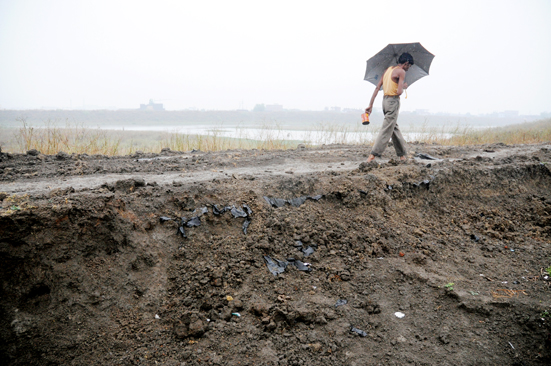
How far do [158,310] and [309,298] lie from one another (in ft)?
4.20

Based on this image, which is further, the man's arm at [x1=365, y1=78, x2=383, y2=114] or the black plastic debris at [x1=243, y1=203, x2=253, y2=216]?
the man's arm at [x1=365, y1=78, x2=383, y2=114]

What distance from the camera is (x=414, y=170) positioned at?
193 inches

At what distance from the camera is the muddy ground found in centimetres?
236

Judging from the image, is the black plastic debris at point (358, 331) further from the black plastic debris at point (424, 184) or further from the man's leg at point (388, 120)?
the man's leg at point (388, 120)

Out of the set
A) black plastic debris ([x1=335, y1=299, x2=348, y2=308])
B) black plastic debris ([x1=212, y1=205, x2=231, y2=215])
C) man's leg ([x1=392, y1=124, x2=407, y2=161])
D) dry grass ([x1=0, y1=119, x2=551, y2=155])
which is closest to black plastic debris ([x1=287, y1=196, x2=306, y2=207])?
black plastic debris ([x1=212, y1=205, x2=231, y2=215])

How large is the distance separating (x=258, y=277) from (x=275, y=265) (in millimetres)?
223

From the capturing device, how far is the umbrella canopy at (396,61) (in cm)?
573

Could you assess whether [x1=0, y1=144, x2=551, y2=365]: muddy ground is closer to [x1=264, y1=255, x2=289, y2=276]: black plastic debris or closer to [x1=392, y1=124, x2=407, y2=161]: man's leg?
[x1=264, y1=255, x2=289, y2=276]: black plastic debris

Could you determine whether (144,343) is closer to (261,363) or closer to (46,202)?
(261,363)

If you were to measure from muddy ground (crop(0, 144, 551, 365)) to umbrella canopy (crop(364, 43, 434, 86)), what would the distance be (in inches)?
106

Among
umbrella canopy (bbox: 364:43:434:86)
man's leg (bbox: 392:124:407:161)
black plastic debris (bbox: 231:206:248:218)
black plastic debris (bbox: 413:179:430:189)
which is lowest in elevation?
black plastic debris (bbox: 231:206:248:218)

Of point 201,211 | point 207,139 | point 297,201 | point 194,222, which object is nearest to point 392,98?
point 297,201

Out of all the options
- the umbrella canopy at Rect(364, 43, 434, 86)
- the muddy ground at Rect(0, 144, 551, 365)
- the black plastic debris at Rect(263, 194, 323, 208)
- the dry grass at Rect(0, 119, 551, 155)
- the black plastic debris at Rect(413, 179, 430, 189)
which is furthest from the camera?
the dry grass at Rect(0, 119, 551, 155)

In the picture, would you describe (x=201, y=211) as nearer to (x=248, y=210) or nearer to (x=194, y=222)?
(x=194, y=222)
